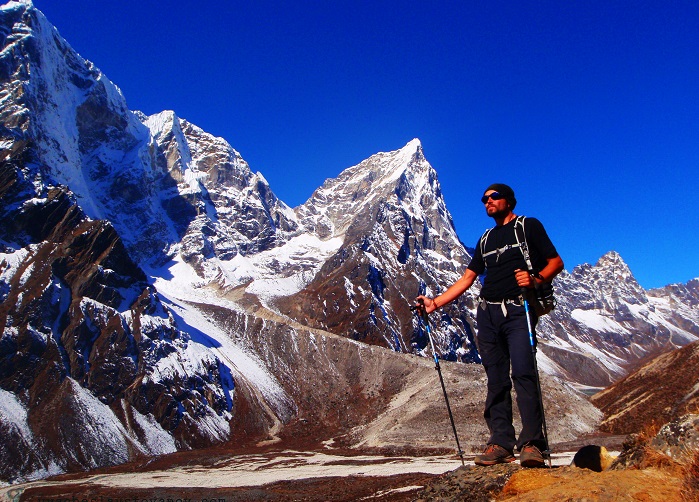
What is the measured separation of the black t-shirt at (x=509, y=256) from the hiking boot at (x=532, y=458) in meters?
2.21

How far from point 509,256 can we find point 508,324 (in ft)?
3.43

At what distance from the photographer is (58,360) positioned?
317 ft

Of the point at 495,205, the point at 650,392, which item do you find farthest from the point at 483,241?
the point at 650,392

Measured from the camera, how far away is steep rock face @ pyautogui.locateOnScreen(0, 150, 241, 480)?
84312mm

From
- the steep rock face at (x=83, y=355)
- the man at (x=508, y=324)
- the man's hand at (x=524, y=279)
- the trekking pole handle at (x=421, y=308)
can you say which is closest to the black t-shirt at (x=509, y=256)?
the man at (x=508, y=324)

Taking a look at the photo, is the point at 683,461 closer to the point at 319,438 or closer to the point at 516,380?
the point at 516,380

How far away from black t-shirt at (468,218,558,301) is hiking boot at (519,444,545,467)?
2.21 meters

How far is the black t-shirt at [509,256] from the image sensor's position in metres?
8.00

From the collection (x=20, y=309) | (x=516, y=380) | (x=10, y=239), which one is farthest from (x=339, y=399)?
(x=516, y=380)

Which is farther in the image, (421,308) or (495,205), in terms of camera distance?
(421,308)

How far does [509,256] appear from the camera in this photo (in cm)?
819

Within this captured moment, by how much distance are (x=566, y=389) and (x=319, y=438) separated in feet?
141

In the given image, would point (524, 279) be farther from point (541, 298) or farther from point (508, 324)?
point (508, 324)

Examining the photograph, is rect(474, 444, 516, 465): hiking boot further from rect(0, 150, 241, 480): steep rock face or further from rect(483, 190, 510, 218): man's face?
rect(0, 150, 241, 480): steep rock face
